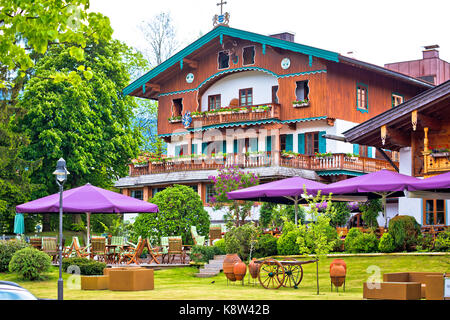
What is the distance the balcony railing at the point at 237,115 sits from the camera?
3784cm

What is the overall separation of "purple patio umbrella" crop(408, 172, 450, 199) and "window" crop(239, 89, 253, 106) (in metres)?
18.5

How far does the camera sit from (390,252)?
69.5 ft

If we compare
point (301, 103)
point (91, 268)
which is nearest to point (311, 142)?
point (301, 103)

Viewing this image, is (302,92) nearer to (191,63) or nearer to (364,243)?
(191,63)

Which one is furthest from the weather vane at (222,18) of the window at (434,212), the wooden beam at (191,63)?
the window at (434,212)

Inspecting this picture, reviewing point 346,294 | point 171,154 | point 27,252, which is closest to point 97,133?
point 171,154

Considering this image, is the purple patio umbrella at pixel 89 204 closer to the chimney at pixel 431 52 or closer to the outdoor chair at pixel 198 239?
the outdoor chair at pixel 198 239

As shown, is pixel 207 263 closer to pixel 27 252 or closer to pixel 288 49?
pixel 27 252

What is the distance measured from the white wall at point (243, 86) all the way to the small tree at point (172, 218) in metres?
12.6

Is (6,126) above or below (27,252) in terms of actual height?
above

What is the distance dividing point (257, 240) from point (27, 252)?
7.27 m

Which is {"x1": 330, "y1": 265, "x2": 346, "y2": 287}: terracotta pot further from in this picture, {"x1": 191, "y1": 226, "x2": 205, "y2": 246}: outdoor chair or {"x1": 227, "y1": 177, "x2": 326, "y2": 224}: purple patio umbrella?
{"x1": 191, "y1": 226, "x2": 205, "y2": 246}: outdoor chair

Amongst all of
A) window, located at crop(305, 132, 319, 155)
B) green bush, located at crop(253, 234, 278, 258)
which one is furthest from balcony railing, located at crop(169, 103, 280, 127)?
green bush, located at crop(253, 234, 278, 258)

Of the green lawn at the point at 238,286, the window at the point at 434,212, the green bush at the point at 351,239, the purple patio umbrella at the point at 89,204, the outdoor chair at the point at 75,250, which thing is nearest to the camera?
the green lawn at the point at 238,286
